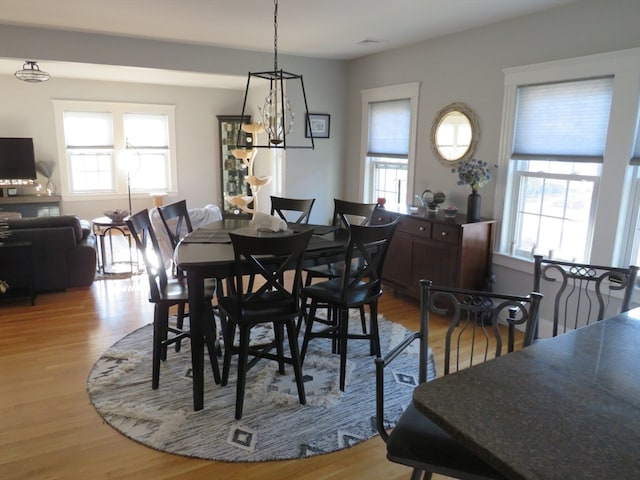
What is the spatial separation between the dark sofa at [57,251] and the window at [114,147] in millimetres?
2925

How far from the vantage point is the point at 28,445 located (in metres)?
2.36

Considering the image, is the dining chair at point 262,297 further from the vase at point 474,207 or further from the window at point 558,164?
the window at point 558,164

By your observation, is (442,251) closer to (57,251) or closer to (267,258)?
(267,258)

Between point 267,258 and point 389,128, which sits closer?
point 267,258

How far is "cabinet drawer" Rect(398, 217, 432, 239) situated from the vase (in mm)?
364

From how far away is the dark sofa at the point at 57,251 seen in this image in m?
4.46

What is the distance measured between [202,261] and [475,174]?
2.57m

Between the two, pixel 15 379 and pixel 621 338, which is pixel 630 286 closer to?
pixel 621 338

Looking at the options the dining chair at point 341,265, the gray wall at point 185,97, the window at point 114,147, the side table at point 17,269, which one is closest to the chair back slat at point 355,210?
the dining chair at point 341,265

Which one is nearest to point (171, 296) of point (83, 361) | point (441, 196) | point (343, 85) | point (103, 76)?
point (83, 361)

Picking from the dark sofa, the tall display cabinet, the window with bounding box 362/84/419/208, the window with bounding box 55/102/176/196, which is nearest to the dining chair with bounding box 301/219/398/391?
the window with bounding box 362/84/419/208

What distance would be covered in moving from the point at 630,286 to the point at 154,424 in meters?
2.50

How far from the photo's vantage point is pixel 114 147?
7.78 metres

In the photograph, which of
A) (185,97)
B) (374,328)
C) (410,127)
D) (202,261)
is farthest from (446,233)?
(185,97)
